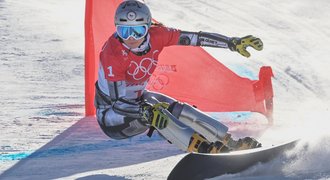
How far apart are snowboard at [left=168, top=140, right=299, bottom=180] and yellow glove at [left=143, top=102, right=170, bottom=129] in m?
0.69

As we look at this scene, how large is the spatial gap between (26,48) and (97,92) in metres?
3.78

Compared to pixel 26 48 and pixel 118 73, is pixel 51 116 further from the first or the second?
pixel 26 48

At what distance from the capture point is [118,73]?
6383 mm

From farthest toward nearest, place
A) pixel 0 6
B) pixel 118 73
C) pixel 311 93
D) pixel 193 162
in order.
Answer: pixel 0 6
pixel 311 93
pixel 118 73
pixel 193 162

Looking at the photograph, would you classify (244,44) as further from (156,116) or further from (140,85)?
(156,116)

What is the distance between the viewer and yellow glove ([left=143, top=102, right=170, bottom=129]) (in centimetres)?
568

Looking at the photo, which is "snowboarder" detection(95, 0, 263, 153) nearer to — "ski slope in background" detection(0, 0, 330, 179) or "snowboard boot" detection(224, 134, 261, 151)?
"snowboard boot" detection(224, 134, 261, 151)

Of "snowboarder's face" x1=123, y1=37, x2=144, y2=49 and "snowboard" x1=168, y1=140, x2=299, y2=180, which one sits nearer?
"snowboard" x1=168, y1=140, x2=299, y2=180

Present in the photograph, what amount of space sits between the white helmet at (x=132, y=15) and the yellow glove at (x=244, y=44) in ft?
2.89

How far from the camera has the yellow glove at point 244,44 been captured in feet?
21.9

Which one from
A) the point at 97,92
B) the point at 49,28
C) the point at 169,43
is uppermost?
the point at 169,43

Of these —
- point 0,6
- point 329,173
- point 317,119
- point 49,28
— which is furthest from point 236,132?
point 0,6

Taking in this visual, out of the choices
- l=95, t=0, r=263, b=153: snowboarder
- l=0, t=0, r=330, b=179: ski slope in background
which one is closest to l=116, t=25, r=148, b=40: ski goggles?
l=95, t=0, r=263, b=153: snowboarder

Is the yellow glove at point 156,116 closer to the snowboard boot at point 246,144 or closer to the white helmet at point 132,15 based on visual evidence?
the snowboard boot at point 246,144
